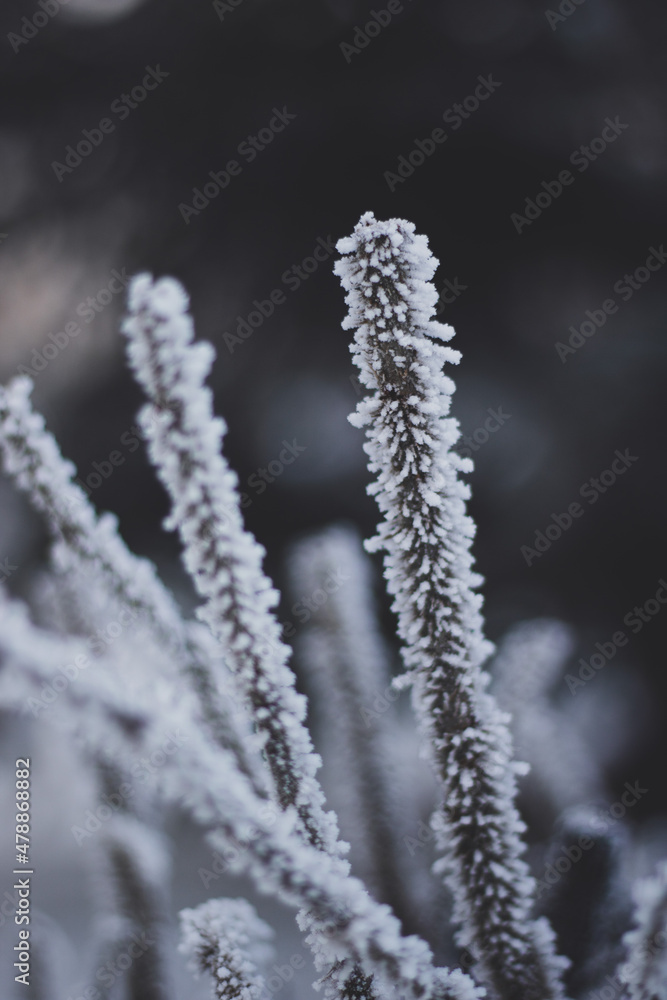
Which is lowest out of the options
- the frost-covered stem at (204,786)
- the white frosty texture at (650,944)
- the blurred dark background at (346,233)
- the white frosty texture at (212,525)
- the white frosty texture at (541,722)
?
the white frosty texture at (650,944)

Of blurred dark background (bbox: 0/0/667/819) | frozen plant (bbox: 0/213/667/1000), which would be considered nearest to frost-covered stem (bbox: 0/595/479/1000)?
frozen plant (bbox: 0/213/667/1000)

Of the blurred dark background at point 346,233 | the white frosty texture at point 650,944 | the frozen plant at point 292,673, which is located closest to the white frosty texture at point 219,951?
the frozen plant at point 292,673

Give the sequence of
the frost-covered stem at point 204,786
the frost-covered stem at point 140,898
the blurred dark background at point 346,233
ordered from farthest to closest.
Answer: the blurred dark background at point 346,233, the frost-covered stem at point 140,898, the frost-covered stem at point 204,786

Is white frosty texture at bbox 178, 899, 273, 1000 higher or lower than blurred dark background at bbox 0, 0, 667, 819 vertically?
lower

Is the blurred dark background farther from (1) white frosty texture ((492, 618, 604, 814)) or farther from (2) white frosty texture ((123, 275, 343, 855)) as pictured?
(2) white frosty texture ((123, 275, 343, 855))

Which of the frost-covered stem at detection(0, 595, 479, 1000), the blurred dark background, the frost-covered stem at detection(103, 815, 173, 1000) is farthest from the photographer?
the blurred dark background

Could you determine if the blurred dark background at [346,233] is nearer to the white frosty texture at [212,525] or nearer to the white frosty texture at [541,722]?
the white frosty texture at [541,722]
